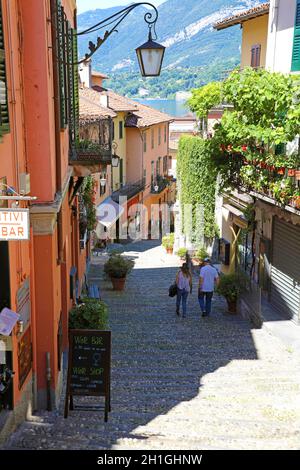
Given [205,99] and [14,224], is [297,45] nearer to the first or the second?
[205,99]

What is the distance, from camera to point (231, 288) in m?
15.1

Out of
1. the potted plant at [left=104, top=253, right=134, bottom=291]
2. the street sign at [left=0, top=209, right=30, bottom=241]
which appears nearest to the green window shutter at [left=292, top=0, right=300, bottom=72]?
the potted plant at [left=104, top=253, right=134, bottom=291]

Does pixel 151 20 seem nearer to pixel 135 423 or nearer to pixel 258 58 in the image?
pixel 135 423

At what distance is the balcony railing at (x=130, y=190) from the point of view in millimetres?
35500

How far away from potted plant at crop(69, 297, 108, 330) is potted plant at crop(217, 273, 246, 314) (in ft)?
15.6


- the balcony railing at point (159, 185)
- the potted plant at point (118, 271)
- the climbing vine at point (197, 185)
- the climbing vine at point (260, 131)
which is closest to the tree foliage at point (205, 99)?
the climbing vine at point (197, 185)

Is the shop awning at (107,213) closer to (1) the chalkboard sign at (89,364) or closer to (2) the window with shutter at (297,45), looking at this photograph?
(2) the window with shutter at (297,45)

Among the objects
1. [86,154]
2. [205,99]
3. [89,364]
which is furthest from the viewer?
[205,99]

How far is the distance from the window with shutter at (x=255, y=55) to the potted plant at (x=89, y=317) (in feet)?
40.7

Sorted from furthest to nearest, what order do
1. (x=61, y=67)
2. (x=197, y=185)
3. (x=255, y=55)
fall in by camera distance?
(x=197, y=185), (x=255, y=55), (x=61, y=67)

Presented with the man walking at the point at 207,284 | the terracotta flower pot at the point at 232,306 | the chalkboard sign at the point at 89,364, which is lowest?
the terracotta flower pot at the point at 232,306

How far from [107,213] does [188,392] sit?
20.9 metres

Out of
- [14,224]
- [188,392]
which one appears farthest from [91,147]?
[14,224]

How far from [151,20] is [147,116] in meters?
35.7
